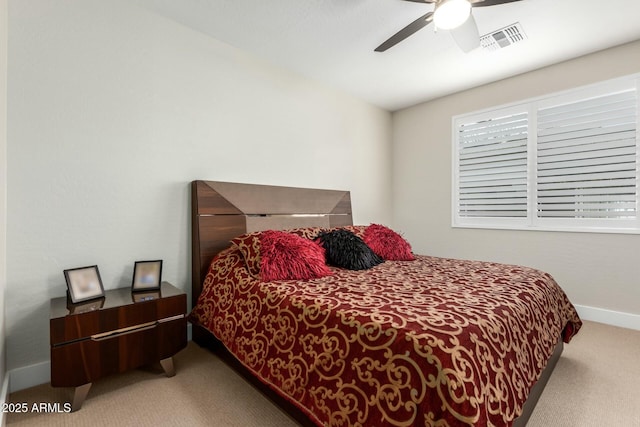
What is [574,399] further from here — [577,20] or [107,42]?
[107,42]

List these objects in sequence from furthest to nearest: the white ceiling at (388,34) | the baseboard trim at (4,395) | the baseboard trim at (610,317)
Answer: the baseboard trim at (610,317) < the white ceiling at (388,34) < the baseboard trim at (4,395)

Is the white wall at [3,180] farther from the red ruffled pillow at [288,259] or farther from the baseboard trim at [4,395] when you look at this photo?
the red ruffled pillow at [288,259]

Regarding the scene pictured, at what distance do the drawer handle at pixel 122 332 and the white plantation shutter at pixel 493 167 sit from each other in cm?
347

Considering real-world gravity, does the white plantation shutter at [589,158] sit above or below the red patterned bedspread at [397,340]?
above

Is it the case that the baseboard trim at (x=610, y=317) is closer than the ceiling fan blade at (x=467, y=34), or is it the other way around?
the ceiling fan blade at (x=467, y=34)

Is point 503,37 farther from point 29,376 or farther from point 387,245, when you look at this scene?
point 29,376

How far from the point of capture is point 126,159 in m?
2.10

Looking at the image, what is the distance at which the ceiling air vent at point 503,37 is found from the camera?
2389 millimetres

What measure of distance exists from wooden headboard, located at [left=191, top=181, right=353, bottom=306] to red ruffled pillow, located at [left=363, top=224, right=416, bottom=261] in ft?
2.13

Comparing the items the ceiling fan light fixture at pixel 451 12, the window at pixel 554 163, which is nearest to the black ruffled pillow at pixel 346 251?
the ceiling fan light fixture at pixel 451 12

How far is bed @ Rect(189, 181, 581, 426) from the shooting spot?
0.99m

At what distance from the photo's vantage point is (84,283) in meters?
1.78

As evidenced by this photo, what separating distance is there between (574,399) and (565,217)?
1.96 m

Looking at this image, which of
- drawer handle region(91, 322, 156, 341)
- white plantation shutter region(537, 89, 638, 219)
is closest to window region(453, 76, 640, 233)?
white plantation shutter region(537, 89, 638, 219)
